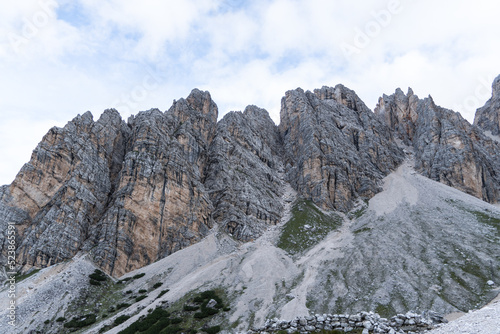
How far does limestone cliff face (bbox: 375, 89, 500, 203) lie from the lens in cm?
11875

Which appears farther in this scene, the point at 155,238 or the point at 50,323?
the point at 155,238

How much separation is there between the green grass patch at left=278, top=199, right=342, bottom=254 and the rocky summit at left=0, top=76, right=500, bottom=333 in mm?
615

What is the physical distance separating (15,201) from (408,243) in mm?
101756

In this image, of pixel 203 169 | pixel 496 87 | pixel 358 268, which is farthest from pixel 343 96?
pixel 358 268

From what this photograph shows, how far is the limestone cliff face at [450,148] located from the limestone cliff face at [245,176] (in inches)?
2594

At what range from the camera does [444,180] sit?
120875 millimetres

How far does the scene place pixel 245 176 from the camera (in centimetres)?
11950

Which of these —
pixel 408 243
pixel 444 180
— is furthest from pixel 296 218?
pixel 444 180

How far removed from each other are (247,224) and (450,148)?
303 feet

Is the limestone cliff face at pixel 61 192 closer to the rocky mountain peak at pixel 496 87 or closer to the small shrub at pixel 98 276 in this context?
the small shrub at pixel 98 276

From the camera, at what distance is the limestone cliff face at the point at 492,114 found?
6998 inches

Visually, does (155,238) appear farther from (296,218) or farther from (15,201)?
(296,218)

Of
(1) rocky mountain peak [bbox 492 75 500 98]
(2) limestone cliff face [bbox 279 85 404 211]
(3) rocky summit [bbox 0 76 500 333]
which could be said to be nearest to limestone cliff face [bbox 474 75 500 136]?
(1) rocky mountain peak [bbox 492 75 500 98]

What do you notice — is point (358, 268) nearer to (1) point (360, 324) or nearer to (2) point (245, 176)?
(1) point (360, 324)
